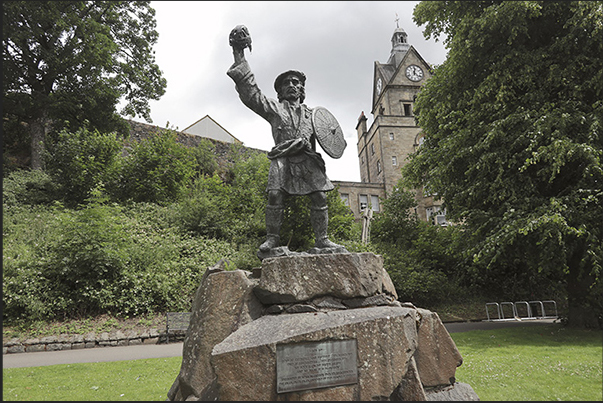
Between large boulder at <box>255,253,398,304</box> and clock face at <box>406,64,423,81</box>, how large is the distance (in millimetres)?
35076

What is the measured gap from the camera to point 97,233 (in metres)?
9.66

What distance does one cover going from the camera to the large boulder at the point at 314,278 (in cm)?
390

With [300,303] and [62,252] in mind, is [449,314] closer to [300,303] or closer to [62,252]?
[300,303]

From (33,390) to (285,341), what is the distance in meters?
3.64

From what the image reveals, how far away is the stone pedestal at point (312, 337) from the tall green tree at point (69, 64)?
1319cm

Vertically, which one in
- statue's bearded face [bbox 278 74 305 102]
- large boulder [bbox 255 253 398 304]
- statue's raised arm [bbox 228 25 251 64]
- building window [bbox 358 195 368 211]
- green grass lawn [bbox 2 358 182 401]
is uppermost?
building window [bbox 358 195 368 211]

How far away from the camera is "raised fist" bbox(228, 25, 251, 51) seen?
185 inches

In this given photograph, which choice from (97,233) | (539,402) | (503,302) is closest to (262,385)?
(539,402)

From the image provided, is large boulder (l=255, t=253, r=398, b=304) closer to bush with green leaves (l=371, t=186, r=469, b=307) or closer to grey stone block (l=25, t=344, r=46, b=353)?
grey stone block (l=25, t=344, r=46, b=353)

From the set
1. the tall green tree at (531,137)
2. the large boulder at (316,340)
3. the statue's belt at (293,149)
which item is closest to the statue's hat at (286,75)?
the statue's belt at (293,149)

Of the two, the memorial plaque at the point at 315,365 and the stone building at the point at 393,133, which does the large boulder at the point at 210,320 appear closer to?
the memorial plaque at the point at 315,365

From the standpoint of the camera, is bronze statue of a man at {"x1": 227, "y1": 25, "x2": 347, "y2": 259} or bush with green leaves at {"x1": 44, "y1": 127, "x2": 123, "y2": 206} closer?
bronze statue of a man at {"x1": 227, "y1": 25, "x2": 347, "y2": 259}

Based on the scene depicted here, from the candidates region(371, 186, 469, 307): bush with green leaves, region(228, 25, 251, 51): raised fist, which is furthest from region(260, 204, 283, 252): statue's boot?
region(371, 186, 469, 307): bush with green leaves

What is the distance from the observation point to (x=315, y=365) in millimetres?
3463
